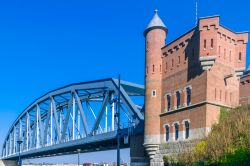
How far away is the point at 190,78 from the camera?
35.1 metres

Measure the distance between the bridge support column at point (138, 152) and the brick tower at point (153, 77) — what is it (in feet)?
10.2

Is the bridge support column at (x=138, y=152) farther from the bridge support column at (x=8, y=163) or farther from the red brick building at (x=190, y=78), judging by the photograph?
the bridge support column at (x=8, y=163)

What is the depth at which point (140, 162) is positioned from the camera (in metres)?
41.3

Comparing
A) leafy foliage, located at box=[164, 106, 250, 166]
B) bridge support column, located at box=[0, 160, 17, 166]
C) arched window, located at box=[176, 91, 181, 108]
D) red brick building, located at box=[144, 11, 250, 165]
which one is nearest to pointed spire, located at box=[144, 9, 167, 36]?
red brick building, located at box=[144, 11, 250, 165]

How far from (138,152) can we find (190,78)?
11799 millimetres

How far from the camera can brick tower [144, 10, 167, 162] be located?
38.2 metres

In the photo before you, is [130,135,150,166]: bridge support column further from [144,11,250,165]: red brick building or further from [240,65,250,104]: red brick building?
[240,65,250,104]: red brick building

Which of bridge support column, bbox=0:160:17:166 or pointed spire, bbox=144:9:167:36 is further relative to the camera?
bridge support column, bbox=0:160:17:166

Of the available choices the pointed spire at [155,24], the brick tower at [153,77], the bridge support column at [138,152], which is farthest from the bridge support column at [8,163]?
the pointed spire at [155,24]

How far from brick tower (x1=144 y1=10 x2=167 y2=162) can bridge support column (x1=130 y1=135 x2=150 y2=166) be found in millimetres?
3099

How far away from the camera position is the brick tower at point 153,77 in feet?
125

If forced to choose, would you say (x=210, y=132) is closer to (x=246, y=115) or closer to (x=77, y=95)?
(x=246, y=115)

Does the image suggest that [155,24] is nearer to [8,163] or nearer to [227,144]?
[227,144]

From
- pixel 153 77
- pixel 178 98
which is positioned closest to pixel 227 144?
pixel 178 98
